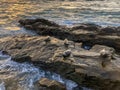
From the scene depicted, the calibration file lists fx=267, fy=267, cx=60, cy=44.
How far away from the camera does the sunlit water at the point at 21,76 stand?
1408 cm

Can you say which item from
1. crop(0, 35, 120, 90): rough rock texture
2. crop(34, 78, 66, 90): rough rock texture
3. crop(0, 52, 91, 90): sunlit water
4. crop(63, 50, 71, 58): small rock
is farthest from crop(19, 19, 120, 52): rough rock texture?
crop(34, 78, 66, 90): rough rock texture

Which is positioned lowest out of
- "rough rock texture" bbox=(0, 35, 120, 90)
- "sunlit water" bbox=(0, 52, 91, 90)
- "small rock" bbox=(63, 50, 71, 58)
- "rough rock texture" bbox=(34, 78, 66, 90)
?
"sunlit water" bbox=(0, 52, 91, 90)

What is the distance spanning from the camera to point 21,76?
15125mm

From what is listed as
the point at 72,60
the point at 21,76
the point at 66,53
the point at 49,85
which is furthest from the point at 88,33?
the point at 49,85

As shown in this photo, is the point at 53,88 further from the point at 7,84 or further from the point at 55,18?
the point at 55,18

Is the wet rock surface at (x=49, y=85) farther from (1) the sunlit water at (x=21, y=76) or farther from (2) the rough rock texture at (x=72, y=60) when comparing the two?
(2) the rough rock texture at (x=72, y=60)

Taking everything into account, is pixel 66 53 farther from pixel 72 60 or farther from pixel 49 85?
pixel 49 85

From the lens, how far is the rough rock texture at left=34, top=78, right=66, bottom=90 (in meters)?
13.4

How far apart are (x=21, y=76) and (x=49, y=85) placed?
7.91ft

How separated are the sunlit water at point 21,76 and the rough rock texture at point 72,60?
0.33 m

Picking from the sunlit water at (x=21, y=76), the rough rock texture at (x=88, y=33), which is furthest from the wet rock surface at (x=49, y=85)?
the rough rock texture at (x=88, y=33)

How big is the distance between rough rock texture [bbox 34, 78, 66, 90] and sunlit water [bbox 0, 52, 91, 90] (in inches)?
17.1

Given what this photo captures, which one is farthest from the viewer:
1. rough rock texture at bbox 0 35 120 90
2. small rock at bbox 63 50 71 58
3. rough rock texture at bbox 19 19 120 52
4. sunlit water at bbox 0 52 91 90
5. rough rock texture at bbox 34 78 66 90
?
rough rock texture at bbox 19 19 120 52

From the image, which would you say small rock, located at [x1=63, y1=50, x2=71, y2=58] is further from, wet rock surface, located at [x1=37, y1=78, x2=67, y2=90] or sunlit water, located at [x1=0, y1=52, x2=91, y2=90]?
wet rock surface, located at [x1=37, y1=78, x2=67, y2=90]
